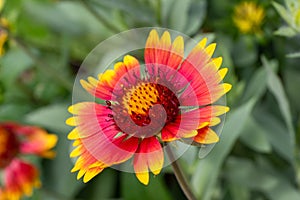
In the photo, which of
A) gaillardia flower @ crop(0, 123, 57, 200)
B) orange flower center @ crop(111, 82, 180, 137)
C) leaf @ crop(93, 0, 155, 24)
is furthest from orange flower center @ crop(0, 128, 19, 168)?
orange flower center @ crop(111, 82, 180, 137)

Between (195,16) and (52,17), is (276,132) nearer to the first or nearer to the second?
(195,16)

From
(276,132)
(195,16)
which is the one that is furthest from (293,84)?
(195,16)

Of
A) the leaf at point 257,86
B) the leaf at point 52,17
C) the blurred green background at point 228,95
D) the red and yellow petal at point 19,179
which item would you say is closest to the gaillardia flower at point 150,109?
the blurred green background at point 228,95

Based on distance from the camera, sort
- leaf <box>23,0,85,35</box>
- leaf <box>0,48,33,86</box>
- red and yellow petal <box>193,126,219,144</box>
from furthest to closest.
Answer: leaf <box>23,0,85,35</box>
leaf <box>0,48,33,86</box>
red and yellow petal <box>193,126,219,144</box>

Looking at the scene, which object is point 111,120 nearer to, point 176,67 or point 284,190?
point 176,67

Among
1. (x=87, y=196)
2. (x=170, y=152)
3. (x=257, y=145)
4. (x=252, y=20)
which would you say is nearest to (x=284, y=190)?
(x=257, y=145)

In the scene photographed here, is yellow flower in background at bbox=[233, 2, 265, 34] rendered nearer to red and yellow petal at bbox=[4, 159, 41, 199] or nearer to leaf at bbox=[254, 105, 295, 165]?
leaf at bbox=[254, 105, 295, 165]
